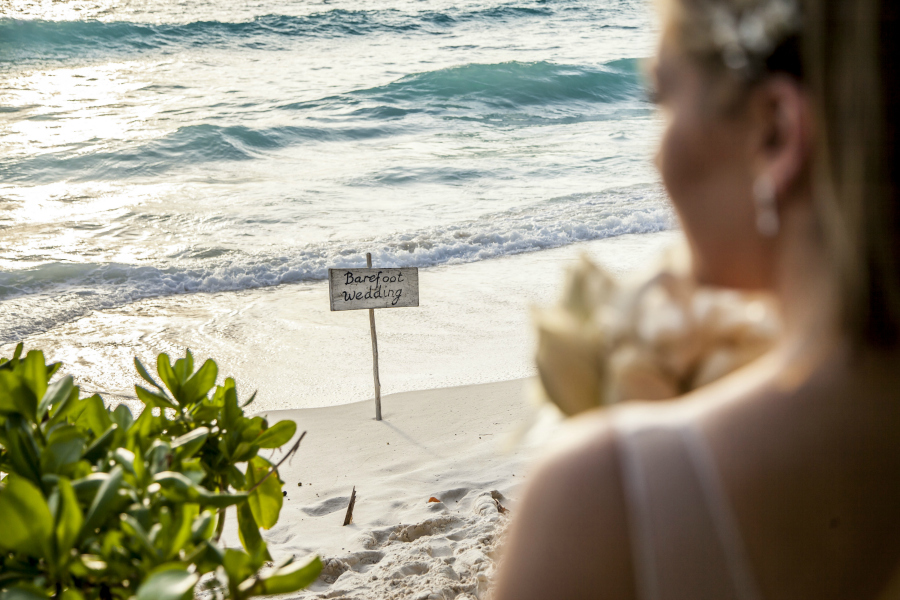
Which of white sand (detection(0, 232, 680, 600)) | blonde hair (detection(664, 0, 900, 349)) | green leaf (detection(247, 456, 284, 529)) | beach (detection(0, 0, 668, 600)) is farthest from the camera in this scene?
beach (detection(0, 0, 668, 600))

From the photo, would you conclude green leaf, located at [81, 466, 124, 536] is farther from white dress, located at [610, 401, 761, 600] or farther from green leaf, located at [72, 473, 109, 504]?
white dress, located at [610, 401, 761, 600]

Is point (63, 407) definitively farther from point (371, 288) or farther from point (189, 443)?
point (371, 288)

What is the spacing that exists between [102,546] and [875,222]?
0.83 metres

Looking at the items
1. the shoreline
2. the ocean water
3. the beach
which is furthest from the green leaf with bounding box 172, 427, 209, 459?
the ocean water

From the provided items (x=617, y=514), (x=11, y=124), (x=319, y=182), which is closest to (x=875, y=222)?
(x=617, y=514)

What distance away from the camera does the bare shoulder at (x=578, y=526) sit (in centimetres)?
47

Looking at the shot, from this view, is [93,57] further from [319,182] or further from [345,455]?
[345,455]

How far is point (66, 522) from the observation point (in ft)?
2.36

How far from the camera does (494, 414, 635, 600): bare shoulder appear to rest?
1.55 feet

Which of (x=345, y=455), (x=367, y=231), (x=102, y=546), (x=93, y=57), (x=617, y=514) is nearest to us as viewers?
(x=617, y=514)

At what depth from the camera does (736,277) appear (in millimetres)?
558

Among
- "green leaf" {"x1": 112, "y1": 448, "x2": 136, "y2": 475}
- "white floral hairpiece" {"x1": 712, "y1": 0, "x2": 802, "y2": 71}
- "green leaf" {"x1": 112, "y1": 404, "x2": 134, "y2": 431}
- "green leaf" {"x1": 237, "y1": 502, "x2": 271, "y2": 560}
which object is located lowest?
"green leaf" {"x1": 237, "y1": 502, "x2": 271, "y2": 560}

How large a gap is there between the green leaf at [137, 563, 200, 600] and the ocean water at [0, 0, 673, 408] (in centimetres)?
548

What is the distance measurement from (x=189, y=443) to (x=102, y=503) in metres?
0.27
